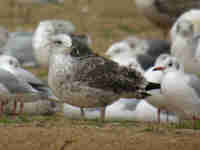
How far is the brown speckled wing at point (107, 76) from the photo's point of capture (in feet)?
23.0

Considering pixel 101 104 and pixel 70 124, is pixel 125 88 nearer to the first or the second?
pixel 101 104

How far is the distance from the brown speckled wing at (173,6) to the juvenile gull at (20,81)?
7.11 m

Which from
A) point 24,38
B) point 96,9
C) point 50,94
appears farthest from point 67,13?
point 50,94

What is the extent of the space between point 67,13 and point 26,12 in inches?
51.8

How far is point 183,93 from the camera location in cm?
766

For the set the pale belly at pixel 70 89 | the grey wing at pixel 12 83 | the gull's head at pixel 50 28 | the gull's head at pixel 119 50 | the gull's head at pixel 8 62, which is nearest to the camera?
the pale belly at pixel 70 89

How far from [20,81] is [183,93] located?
6.63 ft

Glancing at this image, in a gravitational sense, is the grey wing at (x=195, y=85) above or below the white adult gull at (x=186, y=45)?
below

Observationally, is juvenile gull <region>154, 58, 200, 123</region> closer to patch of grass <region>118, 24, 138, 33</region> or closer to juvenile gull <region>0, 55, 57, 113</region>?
juvenile gull <region>0, 55, 57, 113</region>

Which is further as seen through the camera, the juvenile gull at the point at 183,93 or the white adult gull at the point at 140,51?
the white adult gull at the point at 140,51

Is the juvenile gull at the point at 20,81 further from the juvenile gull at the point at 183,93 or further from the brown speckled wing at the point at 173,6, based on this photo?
the brown speckled wing at the point at 173,6

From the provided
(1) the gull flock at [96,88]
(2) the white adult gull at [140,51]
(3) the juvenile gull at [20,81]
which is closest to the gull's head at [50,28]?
(2) the white adult gull at [140,51]

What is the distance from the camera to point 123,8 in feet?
67.3

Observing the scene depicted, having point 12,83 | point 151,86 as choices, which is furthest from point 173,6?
point 12,83
